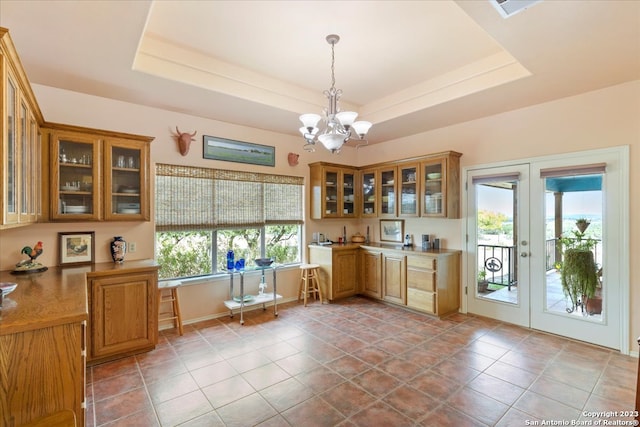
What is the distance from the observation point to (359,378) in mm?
2670

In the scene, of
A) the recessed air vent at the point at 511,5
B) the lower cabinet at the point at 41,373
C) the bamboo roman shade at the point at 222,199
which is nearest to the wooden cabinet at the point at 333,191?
the bamboo roman shade at the point at 222,199

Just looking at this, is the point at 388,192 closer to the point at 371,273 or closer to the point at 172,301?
the point at 371,273

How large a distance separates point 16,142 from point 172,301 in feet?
7.79

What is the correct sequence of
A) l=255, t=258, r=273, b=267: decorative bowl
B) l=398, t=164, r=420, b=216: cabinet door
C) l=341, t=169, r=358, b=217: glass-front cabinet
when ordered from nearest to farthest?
l=255, t=258, r=273, b=267: decorative bowl < l=398, t=164, r=420, b=216: cabinet door < l=341, t=169, r=358, b=217: glass-front cabinet

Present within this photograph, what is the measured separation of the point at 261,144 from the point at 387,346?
3.31 meters

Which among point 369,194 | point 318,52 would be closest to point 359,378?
point 318,52

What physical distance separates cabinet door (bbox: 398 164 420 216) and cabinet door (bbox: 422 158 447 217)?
119mm

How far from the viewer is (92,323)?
2.88m

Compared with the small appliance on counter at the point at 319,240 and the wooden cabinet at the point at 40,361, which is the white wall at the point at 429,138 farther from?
the wooden cabinet at the point at 40,361

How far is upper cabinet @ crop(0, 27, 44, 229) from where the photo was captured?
1693mm

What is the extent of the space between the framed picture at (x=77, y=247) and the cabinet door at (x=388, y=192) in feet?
13.3

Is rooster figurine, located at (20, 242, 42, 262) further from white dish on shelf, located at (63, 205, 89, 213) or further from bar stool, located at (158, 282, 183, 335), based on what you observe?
bar stool, located at (158, 282, 183, 335)

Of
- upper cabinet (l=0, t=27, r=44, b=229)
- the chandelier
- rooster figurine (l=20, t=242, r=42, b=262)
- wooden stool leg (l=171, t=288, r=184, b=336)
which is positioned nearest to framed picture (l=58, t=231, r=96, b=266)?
rooster figurine (l=20, t=242, r=42, b=262)

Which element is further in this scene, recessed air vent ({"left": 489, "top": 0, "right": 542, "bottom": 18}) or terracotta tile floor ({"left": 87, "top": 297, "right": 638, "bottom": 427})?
terracotta tile floor ({"left": 87, "top": 297, "right": 638, "bottom": 427})
